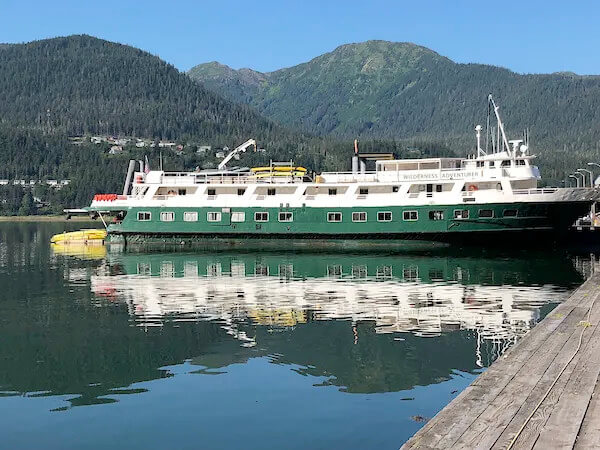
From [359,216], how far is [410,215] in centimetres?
344

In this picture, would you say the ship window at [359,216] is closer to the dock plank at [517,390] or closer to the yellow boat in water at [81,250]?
the yellow boat in water at [81,250]

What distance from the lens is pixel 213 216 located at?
2019 inches

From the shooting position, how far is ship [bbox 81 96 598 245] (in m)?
44.4

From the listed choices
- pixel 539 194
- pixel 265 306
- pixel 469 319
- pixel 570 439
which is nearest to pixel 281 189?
pixel 539 194

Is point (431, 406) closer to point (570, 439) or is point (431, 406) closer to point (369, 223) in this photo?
point (570, 439)

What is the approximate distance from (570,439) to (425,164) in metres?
40.0

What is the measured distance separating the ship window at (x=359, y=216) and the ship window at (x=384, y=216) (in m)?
0.94

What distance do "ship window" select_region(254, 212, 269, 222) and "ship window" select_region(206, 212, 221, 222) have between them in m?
2.75

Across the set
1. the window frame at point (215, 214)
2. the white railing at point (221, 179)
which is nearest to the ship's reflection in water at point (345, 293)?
the window frame at point (215, 214)

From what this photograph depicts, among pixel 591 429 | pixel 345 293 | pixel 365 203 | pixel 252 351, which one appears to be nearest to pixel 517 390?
pixel 591 429

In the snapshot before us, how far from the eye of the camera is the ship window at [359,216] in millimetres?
48031

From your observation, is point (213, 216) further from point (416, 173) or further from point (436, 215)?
point (436, 215)

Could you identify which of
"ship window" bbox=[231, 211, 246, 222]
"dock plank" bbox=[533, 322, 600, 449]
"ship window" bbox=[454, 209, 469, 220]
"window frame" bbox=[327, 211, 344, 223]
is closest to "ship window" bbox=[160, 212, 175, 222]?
"ship window" bbox=[231, 211, 246, 222]

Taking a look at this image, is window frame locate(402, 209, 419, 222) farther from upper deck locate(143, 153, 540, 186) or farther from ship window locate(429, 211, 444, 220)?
upper deck locate(143, 153, 540, 186)
